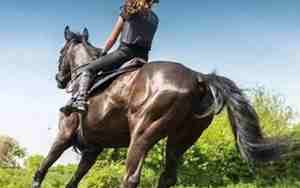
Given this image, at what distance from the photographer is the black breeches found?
826 cm

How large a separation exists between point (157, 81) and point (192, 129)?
854 millimetres

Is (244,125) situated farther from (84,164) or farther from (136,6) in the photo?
(84,164)

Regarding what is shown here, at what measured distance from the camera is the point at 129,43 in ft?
26.9

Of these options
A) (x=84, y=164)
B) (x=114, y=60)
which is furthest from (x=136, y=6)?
(x=84, y=164)

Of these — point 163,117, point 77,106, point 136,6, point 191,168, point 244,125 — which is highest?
point 136,6

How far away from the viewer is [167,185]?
822cm

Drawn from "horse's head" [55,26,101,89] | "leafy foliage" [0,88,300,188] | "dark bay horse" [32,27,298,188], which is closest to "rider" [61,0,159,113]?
"dark bay horse" [32,27,298,188]

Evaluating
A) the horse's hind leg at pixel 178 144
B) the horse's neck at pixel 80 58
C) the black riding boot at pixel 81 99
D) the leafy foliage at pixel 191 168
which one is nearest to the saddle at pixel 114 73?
the black riding boot at pixel 81 99

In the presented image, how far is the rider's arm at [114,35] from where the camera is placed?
8.46 metres

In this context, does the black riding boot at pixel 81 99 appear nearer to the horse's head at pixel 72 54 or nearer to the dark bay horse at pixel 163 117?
the dark bay horse at pixel 163 117

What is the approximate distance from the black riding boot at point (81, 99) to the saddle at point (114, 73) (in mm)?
86

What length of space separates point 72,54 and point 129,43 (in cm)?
143

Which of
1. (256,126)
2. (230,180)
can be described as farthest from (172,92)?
(230,180)

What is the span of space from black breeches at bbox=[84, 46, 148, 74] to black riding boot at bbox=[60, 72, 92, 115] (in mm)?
110
